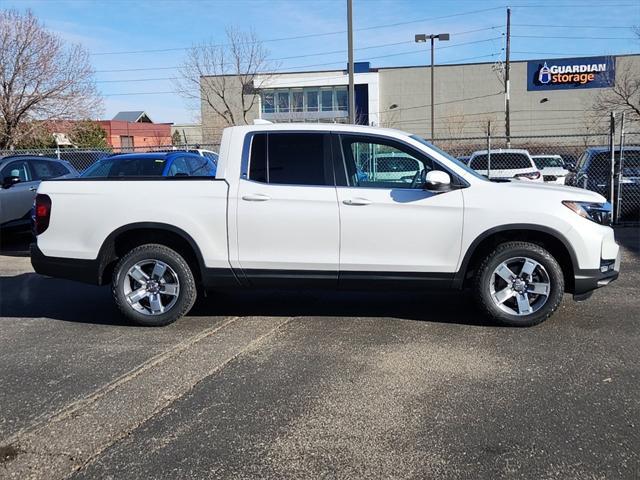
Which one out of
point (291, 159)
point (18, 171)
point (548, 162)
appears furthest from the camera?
point (548, 162)

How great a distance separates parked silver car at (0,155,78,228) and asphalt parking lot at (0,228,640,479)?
4782 mm

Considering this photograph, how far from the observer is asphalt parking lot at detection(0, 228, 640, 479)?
3.31 metres

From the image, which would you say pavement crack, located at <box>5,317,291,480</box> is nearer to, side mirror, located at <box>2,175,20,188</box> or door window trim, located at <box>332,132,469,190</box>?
door window trim, located at <box>332,132,469,190</box>

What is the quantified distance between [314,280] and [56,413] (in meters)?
2.52

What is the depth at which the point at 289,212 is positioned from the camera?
18.3 ft

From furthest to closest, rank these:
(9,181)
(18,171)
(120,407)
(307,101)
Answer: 1. (307,101)
2. (18,171)
3. (9,181)
4. (120,407)

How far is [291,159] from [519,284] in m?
2.40

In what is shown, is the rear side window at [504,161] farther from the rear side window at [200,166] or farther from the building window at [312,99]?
the building window at [312,99]

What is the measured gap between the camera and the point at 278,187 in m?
5.64

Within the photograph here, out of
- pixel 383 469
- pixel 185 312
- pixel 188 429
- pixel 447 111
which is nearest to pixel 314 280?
pixel 185 312

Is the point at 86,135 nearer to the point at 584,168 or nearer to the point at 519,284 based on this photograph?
the point at 584,168

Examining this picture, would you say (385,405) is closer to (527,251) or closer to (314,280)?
(314,280)

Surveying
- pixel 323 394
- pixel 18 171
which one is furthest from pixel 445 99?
pixel 323 394

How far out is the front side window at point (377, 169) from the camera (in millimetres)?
5648
